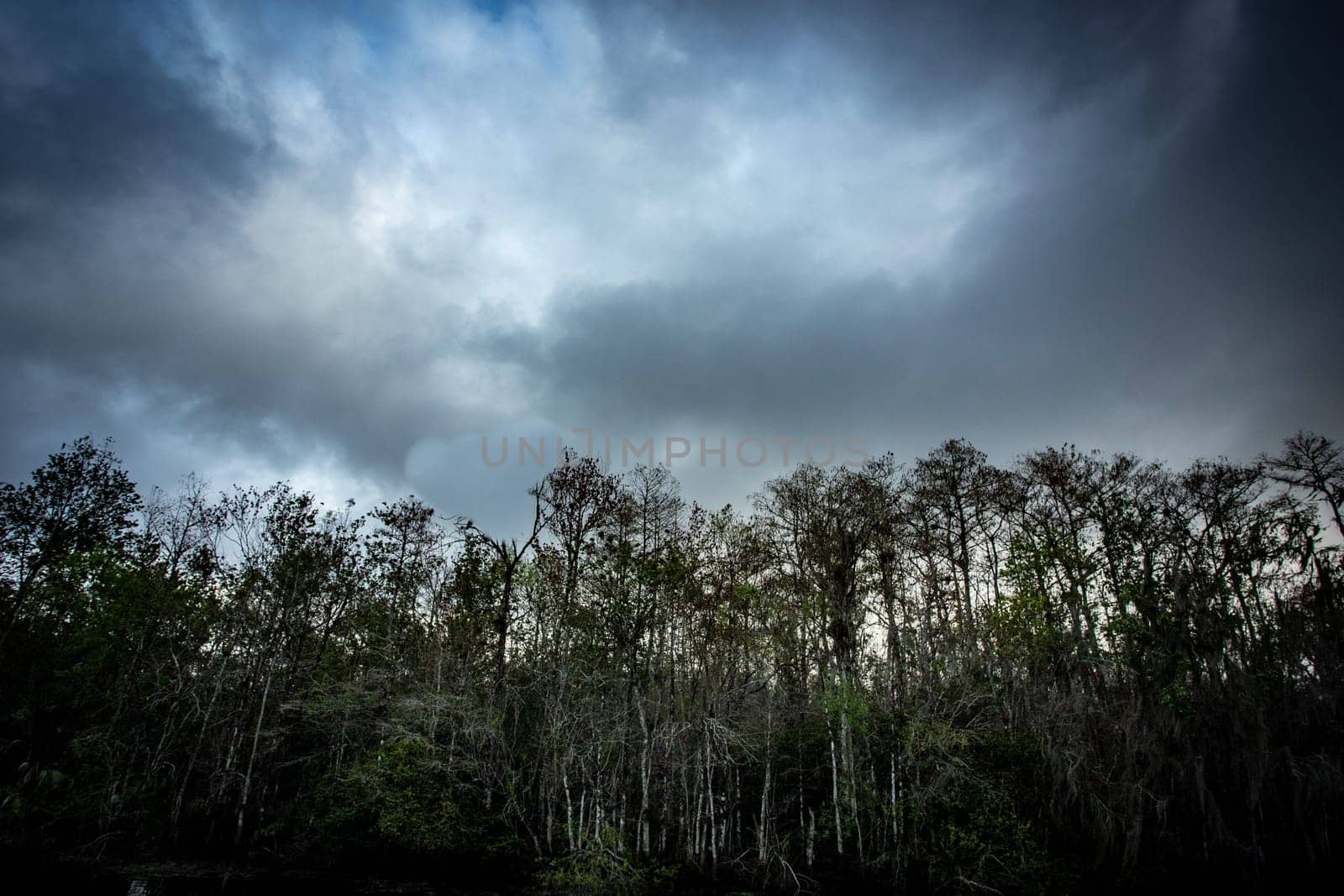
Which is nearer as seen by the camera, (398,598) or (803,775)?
(803,775)

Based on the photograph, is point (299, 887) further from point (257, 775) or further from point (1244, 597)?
point (1244, 597)

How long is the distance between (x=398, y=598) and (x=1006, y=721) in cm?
2309

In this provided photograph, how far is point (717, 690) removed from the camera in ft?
66.4

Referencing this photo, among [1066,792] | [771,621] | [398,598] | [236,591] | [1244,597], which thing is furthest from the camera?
[398,598]

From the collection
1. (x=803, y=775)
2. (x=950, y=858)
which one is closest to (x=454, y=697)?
(x=803, y=775)

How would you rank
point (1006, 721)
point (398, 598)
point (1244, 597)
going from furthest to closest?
point (398, 598) < point (1006, 721) < point (1244, 597)

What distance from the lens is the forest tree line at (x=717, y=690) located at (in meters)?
15.5

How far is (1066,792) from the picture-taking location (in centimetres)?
1574

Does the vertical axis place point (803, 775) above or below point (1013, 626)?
below

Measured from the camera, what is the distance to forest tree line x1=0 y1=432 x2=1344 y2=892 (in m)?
15.5

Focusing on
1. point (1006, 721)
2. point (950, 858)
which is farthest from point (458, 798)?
point (1006, 721)

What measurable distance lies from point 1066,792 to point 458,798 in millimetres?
17696

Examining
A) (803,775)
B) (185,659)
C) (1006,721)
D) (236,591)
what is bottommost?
(803,775)

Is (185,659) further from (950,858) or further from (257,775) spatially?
(950,858)
